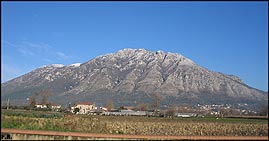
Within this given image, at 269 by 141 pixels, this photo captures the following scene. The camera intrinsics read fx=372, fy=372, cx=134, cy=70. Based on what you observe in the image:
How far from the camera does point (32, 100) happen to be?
128 metres

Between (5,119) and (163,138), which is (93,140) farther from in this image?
(5,119)

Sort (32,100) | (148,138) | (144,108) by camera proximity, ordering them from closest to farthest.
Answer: (148,138), (32,100), (144,108)

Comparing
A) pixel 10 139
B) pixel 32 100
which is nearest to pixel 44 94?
pixel 32 100

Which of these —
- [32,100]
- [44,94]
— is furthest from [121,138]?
[44,94]

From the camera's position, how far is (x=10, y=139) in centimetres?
2288

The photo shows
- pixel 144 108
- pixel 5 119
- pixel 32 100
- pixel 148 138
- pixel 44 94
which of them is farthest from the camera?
pixel 144 108

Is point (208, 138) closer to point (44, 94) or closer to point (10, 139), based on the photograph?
point (10, 139)

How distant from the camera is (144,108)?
629ft

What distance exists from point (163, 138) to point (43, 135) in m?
7.70

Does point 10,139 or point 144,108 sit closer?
point 10,139

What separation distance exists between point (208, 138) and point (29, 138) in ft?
37.6

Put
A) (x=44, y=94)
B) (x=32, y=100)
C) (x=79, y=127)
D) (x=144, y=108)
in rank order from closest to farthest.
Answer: (x=79, y=127) → (x=32, y=100) → (x=44, y=94) → (x=144, y=108)

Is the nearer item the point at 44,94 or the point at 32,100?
the point at 32,100

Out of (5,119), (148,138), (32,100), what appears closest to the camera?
(148,138)
